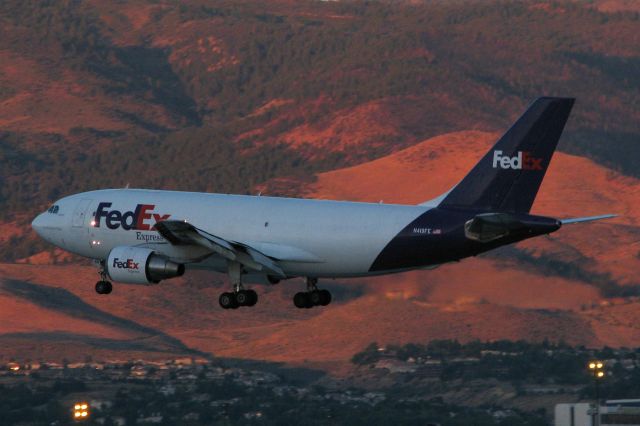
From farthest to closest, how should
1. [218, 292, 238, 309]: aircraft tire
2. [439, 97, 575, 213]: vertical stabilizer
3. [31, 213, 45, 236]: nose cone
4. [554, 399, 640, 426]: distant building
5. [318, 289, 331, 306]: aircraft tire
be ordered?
[554, 399, 640, 426]: distant building → [31, 213, 45, 236]: nose cone → [318, 289, 331, 306]: aircraft tire → [218, 292, 238, 309]: aircraft tire → [439, 97, 575, 213]: vertical stabilizer

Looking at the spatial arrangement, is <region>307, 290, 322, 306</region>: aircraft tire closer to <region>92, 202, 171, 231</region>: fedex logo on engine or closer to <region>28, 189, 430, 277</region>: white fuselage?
<region>28, 189, 430, 277</region>: white fuselage

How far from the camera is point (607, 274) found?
157 metres

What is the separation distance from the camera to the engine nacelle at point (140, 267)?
79.1 meters

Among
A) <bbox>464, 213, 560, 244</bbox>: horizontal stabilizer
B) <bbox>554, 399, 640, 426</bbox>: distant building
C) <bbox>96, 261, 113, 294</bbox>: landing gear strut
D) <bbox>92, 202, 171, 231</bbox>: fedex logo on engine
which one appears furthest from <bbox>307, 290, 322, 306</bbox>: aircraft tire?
<bbox>554, 399, 640, 426</bbox>: distant building

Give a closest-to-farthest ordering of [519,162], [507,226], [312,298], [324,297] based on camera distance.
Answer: [507,226], [519,162], [324,297], [312,298]

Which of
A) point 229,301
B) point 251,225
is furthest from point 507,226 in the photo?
point 229,301

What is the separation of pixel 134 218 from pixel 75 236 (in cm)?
408

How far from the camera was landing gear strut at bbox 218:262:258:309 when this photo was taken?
79.8 metres

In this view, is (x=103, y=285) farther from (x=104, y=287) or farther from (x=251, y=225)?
(x=251, y=225)

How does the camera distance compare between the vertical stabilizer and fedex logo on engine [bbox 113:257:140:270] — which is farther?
→ fedex logo on engine [bbox 113:257:140:270]

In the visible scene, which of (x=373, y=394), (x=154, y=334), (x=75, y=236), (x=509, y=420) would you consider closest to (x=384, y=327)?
(x=373, y=394)

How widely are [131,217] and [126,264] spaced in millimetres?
3577

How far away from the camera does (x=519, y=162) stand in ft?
250

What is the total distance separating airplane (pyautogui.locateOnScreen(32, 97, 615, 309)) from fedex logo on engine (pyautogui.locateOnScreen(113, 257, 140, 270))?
0.14 feet
